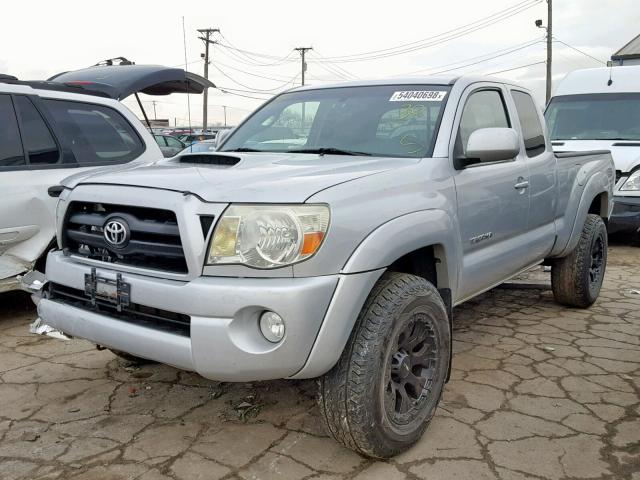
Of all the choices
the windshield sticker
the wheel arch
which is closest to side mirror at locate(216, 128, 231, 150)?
the windshield sticker

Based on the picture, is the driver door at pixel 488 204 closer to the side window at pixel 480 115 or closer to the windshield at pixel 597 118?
the side window at pixel 480 115

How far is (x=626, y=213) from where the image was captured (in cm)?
763

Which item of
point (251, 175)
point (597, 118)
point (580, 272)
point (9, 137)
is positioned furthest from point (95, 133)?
point (597, 118)

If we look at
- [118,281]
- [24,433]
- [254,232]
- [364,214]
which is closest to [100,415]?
[24,433]

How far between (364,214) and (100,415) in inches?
70.5

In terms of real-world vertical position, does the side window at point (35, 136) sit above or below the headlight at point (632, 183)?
above

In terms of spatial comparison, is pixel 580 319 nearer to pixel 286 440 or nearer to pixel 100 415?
pixel 286 440

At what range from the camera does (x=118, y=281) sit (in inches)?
98.9

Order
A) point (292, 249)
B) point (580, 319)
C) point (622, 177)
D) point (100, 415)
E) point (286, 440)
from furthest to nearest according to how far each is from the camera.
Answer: point (622, 177), point (580, 319), point (100, 415), point (286, 440), point (292, 249)

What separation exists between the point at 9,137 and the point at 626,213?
22.7ft

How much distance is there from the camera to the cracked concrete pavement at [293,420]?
263cm

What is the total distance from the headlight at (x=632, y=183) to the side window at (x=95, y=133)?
Answer: 232 inches

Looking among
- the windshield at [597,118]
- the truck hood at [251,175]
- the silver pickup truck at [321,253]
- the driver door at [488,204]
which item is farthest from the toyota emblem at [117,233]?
the windshield at [597,118]

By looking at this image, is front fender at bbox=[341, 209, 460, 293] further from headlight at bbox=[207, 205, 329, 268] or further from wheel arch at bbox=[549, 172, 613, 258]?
wheel arch at bbox=[549, 172, 613, 258]
